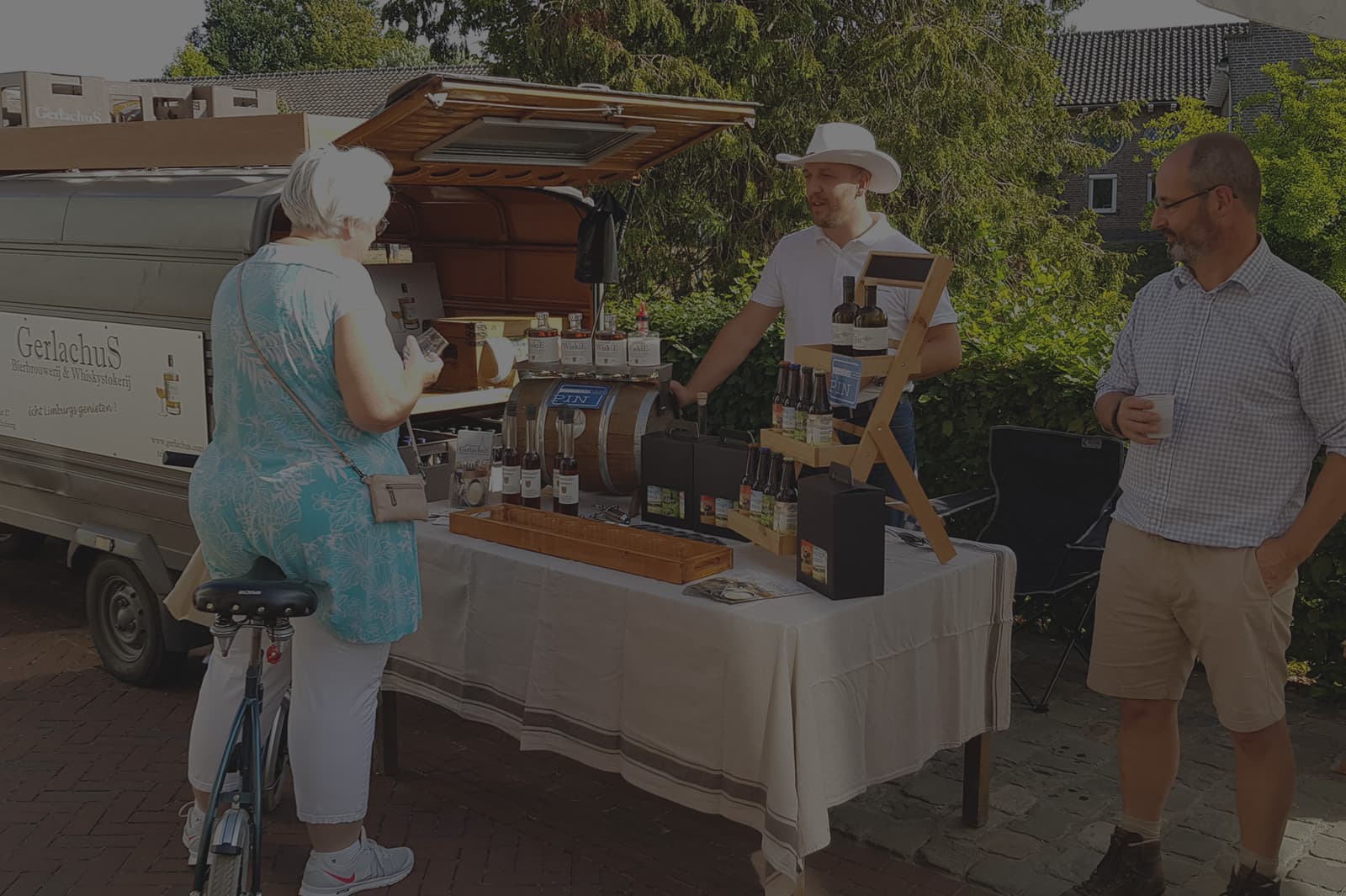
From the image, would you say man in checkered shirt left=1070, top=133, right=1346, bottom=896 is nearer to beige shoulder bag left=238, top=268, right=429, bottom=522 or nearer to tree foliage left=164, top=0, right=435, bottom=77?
beige shoulder bag left=238, top=268, right=429, bottom=522

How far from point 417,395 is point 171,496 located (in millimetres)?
2482

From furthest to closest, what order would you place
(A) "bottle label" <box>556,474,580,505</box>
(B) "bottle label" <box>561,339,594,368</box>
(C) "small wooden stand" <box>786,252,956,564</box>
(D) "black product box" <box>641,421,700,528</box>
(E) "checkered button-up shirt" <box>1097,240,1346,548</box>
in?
(B) "bottle label" <box>561,339,594,368</box> < (A) "bottle label" <box>556,474,580,505</box> < (D) "black product box" <box>641,421,700,528</box> < (C) "small wooden stand" <box>786,252,956,564</box> < (E) "checkered button-up shirt" <box>1097,240,1346,548</box>

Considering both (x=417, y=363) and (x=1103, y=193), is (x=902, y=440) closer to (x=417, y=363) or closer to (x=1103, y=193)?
(x=417, y=363)

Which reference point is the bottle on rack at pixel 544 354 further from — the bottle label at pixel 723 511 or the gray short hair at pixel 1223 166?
the gray short hair at pixel 1223 166

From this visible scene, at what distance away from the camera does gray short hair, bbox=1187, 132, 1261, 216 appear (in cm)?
307

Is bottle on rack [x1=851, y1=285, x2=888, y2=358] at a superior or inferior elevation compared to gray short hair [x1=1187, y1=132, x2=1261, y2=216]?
inferior

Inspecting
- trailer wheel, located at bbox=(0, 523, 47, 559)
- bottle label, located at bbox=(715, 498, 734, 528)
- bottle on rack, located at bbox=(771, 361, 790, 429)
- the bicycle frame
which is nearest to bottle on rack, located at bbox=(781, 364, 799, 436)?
bottle on rack, located at bbox=(771, 361, 790, 429)

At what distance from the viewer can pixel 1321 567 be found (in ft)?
16.5

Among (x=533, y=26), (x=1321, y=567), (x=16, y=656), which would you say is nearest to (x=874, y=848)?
(x=1321, y=567)

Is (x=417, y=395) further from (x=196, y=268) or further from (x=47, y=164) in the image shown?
(x=47, y=164)

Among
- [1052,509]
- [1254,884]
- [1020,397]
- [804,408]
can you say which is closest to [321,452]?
[804,408]

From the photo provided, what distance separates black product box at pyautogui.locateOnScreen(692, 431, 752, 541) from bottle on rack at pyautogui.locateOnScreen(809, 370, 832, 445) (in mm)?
409

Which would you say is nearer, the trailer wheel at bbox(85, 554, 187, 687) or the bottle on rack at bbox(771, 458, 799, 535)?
the bottle on rack at bbox(771, 458, 799, 535)

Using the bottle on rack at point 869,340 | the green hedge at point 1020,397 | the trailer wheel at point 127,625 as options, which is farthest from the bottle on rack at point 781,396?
the trailer wheel at point 127,625
